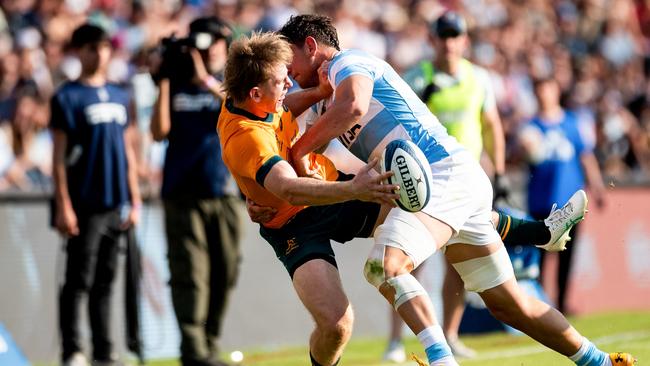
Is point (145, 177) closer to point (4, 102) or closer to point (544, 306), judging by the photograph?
point (4, 102)

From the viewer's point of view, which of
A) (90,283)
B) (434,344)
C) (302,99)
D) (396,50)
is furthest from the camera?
(396,50)

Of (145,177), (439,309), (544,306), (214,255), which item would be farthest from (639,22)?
(544,306)

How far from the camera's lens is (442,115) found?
9.73 meters

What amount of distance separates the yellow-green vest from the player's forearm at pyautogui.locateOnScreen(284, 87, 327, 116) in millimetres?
2857

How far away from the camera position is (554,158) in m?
12.9

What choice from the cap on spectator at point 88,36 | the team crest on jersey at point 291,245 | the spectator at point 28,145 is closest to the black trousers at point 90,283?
the cap on spectator at point 88,36

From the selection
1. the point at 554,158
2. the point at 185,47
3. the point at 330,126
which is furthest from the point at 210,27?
the point at 554,158

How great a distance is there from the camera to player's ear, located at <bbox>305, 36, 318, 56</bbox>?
6.64m

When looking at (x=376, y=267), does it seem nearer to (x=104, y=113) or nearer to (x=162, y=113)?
(x=162, y=113)

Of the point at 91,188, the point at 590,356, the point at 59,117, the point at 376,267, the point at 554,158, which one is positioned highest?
the point at 376,267

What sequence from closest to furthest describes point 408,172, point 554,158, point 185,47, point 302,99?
1. point 408,172
2. point 302,99
3. point 185,47
4. point 554,158

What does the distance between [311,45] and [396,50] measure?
10.3 m

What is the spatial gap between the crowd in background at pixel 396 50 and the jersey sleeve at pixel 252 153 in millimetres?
3336

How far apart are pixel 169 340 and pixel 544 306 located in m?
5.46
